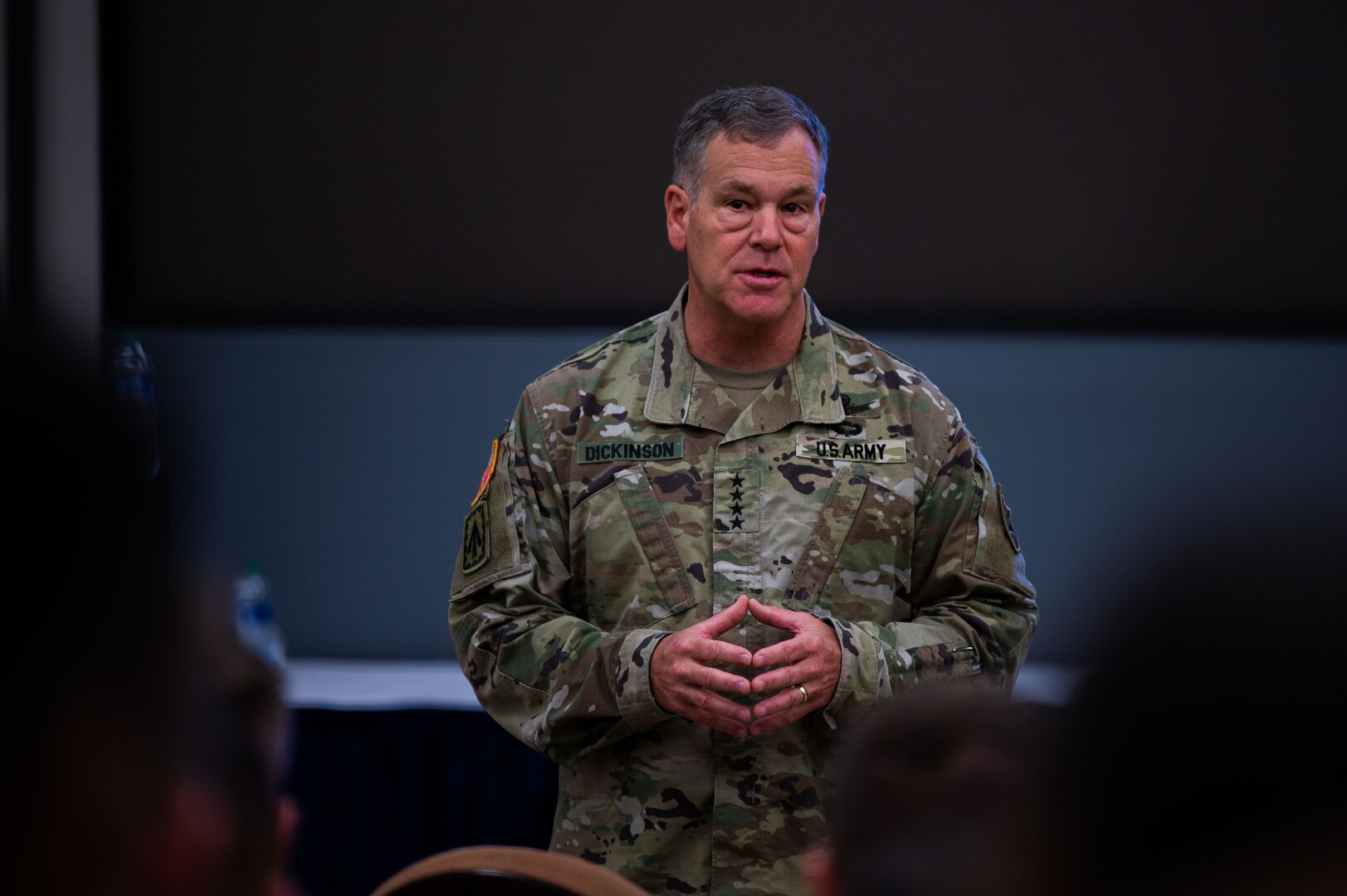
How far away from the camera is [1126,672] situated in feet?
1.41

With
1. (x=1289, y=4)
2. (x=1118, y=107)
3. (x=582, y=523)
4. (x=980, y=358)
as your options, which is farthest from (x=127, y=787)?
(x=1289, y=4)

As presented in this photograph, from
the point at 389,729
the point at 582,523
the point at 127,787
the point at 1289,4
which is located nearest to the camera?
the point at 127,787

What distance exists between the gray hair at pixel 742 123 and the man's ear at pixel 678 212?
14mm

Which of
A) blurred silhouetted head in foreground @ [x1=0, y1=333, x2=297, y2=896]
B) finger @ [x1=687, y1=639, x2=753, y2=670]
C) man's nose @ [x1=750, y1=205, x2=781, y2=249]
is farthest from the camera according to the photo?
man's nose @ [x1=750, y1=205, x2=781, y2=249]

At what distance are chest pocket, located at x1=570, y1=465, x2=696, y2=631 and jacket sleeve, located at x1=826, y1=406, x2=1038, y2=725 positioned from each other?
0.22 metres

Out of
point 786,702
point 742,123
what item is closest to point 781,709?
point 786,702

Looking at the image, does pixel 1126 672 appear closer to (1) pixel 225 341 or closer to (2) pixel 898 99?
(2) pixel 898 99

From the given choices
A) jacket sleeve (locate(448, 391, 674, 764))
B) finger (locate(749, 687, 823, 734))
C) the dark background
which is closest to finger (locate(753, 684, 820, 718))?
finger (locate(749, 687, 823, 734))

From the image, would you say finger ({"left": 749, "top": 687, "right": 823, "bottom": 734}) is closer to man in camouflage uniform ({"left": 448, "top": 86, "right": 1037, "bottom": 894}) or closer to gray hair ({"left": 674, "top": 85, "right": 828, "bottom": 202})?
man in camouflage uniform ({"left": 448, "top": 86, "right": 1037, "bottom": 894})

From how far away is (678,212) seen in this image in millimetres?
1764

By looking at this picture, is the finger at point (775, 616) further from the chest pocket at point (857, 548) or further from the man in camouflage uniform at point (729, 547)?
the chest pocket at point (857, 548)

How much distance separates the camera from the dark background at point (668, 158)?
3266 millimetres

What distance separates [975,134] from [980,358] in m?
0.58

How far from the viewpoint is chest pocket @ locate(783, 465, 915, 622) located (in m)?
1.62
